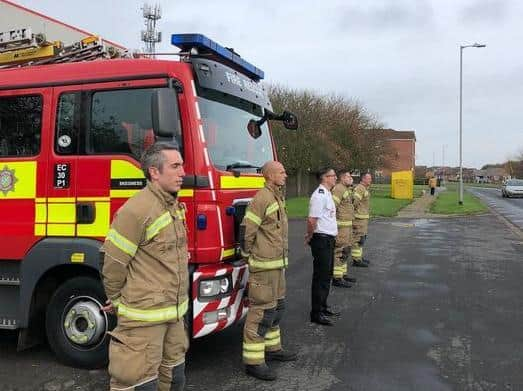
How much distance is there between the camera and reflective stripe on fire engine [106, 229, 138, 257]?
3.08 metres

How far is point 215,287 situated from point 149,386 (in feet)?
4.79

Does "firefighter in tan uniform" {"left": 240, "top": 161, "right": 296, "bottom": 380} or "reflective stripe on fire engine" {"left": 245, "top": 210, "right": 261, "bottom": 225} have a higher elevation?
"reflective stripe on fire engine" {"left": 245, "top": 210, "right": 261, "bottom": 225}

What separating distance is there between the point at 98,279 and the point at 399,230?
1431cm

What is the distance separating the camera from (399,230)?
17.7 m

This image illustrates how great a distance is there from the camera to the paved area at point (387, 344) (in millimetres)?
4672

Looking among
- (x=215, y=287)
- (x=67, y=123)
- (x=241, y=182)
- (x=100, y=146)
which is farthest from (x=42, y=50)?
(x=215, y=287)

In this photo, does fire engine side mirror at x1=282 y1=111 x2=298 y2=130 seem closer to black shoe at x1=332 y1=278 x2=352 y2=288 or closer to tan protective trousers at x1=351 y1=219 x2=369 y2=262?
black shoe at x1=332 y1=278 x2=352 y2=288

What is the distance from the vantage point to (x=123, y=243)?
121 inches

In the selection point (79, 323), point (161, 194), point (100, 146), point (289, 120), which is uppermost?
point (289, 120)

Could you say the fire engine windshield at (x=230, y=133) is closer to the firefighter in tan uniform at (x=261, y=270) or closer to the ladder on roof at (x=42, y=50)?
the firefighter in tan uniform at (x=261, y=270)

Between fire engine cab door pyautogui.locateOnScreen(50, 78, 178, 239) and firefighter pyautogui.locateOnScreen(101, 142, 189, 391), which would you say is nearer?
firefighter pyautogui.locateOnScreen(101, 142, 189, 391)

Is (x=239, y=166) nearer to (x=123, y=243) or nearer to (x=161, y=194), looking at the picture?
(x=161, y=194)

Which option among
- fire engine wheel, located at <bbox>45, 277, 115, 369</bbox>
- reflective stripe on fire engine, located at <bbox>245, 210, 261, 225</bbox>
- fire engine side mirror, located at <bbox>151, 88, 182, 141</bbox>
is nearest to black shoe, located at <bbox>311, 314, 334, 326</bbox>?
reflective stripe on fire engine, located at <bbox>245, 210, 261, 225</bbox>

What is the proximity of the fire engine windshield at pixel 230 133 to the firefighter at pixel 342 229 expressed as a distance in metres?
3.49
